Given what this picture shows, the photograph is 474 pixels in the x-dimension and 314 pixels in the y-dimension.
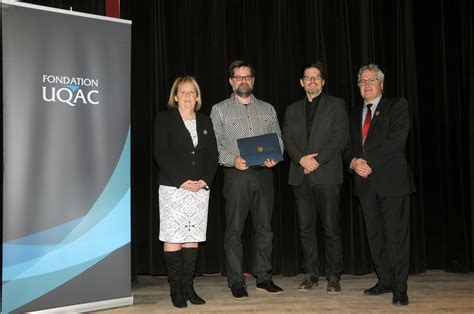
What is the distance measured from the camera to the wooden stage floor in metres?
3.17

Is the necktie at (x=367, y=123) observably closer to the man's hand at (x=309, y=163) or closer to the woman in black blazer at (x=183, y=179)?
the man's hand at (x=309, y=163)

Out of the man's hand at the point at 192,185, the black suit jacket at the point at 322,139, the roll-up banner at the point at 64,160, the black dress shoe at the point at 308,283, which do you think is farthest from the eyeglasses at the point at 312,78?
the black dress shoe at the point at 308,283

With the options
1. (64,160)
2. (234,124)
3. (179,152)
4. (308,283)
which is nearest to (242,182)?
(234,124)

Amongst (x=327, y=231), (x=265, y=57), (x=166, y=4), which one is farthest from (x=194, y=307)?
(x=166, y=4)

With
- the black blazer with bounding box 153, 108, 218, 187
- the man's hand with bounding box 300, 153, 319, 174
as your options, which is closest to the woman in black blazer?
the black blazer with bounding box 153, 108, 218, 187

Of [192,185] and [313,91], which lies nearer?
[192,185]

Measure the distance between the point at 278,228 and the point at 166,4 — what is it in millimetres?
2422

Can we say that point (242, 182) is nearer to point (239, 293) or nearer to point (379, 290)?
point (239, 293)

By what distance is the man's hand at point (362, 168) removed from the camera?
3.40 metres

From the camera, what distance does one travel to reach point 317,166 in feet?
11.7

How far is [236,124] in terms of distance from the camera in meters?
3.63

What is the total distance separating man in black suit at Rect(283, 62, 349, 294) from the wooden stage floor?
26 centimetres

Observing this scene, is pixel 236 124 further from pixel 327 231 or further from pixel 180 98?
pixel 327 231

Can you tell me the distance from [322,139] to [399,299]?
52.1 inches
